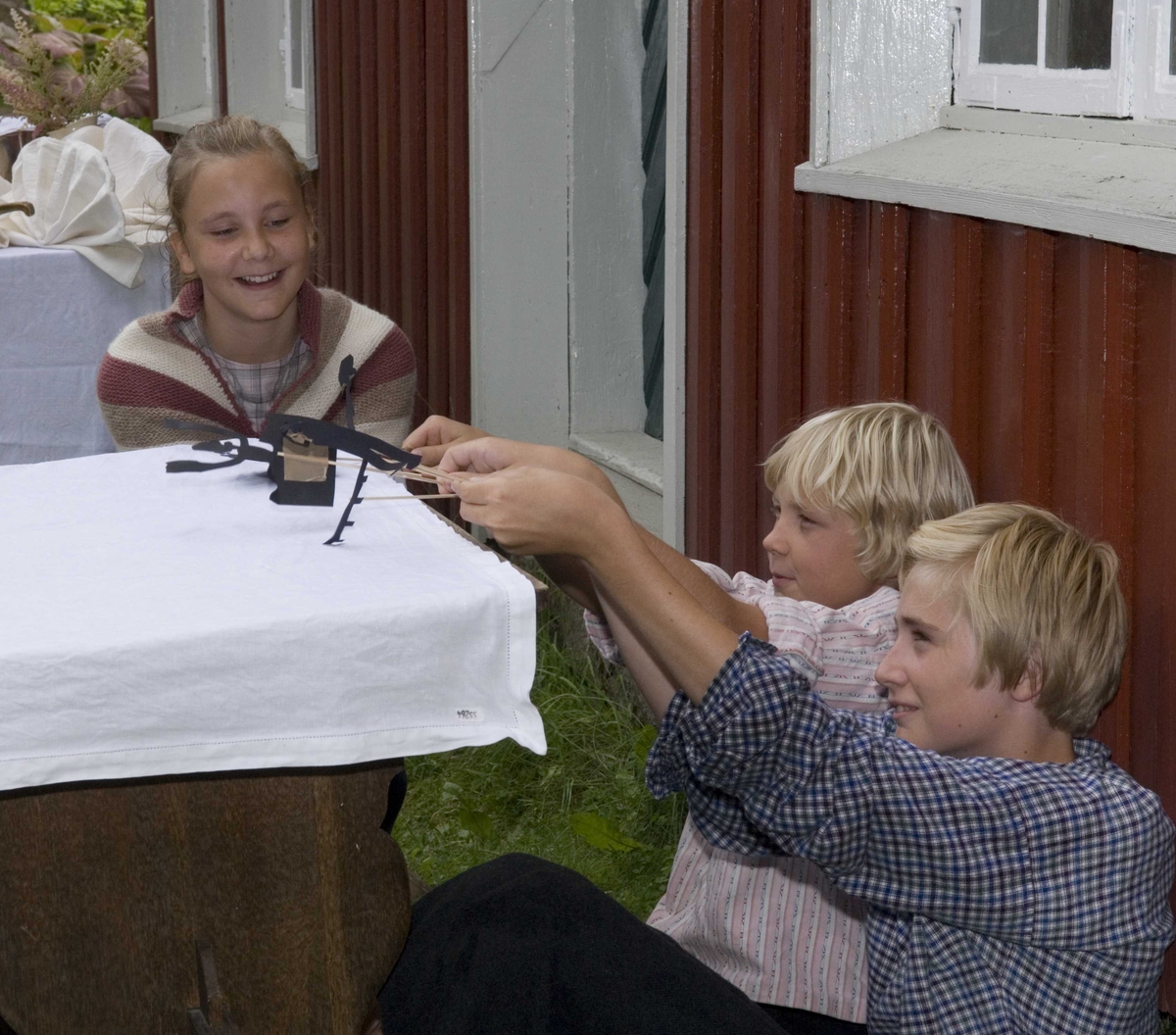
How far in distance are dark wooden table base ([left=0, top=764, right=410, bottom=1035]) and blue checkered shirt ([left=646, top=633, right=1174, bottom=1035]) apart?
36cm

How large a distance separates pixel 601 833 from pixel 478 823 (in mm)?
294

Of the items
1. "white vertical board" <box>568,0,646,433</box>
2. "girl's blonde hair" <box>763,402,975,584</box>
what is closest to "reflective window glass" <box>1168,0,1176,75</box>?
"girl's blonde hair" <box>763,402,975,584</box>

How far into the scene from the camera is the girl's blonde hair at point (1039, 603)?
159cm

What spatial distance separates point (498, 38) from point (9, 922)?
345 centimetres

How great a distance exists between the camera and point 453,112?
187 inches

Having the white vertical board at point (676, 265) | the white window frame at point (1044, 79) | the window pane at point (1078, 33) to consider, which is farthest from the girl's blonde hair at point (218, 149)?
the window pane at point (1078, 33)

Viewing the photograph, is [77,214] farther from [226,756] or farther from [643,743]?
[226,756]

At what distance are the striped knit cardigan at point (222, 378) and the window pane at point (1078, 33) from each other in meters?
1.32

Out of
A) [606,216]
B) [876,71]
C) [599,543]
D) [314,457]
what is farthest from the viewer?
[606,216]

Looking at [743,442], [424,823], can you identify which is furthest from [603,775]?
[743,442]

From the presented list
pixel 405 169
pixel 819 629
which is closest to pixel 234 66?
pixel 405 169

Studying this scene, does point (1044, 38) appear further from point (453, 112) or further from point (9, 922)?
point (453, 112)

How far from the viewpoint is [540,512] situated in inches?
61.7

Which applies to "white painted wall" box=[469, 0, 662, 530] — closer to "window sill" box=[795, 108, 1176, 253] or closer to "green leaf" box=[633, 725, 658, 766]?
"green leaf" box=[633, 725, 658, 766]
